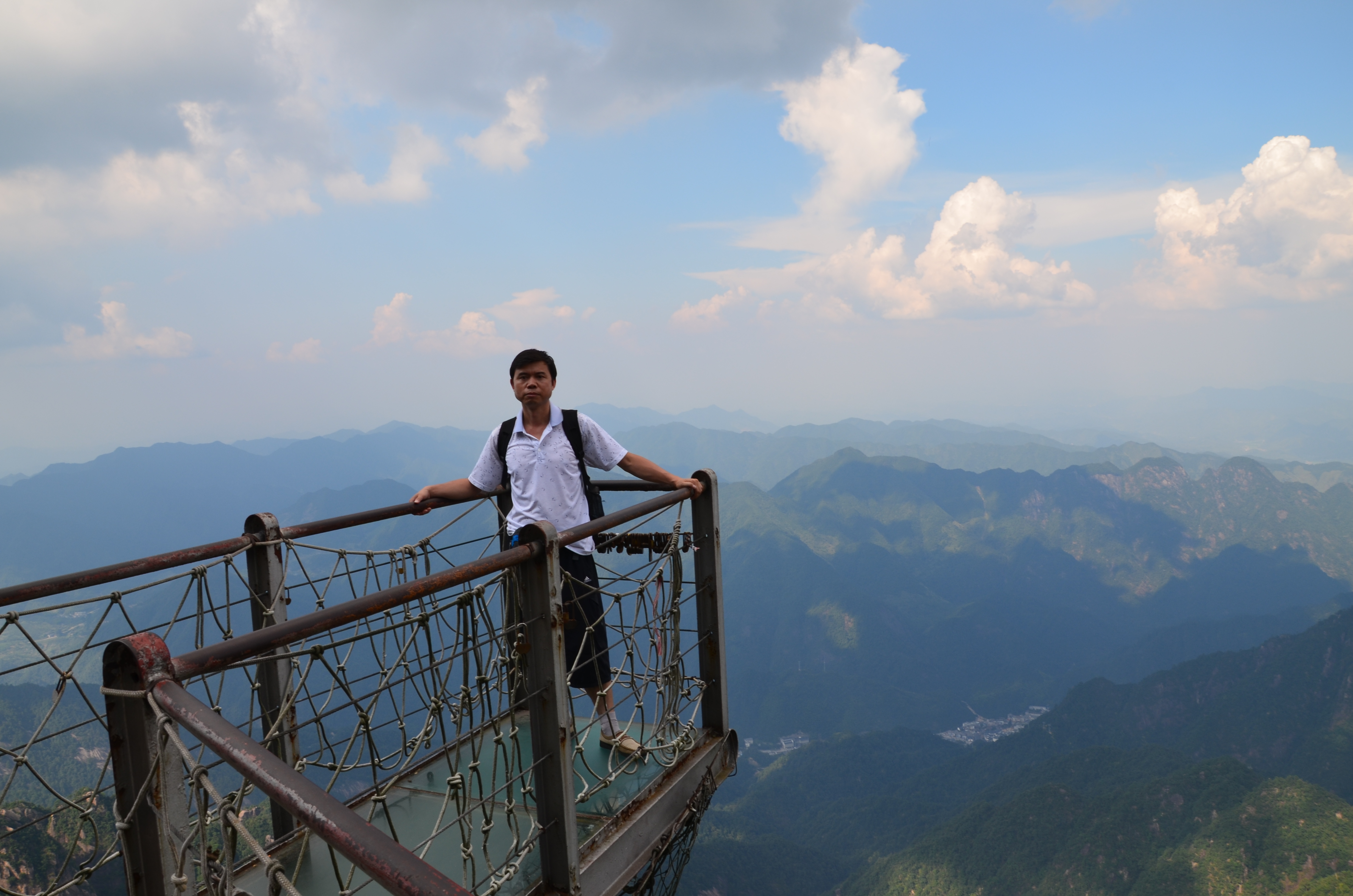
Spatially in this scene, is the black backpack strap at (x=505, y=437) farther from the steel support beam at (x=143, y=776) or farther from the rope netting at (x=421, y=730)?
the steel support beam at (x=143, y=776)

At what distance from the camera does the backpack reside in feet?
14.1

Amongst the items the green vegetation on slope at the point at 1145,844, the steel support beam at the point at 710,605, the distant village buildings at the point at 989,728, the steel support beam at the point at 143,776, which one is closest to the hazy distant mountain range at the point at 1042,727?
the green vegetation on slope at the point at 1145,844

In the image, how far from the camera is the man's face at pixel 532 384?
417cm

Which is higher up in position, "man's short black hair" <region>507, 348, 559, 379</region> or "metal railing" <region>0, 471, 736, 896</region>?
"man's short black hair" <region>507, 348, 559, 379</region>

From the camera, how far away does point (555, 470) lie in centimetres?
418

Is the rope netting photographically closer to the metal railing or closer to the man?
the metal railing

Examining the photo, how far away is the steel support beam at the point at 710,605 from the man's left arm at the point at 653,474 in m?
0.08

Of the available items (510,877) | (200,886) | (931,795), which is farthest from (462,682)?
(931,795)

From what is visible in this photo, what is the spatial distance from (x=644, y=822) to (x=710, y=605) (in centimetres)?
128

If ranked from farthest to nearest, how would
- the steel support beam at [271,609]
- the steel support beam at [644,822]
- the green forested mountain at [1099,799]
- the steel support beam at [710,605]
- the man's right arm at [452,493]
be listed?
the green forested mountain at [1099,799]
the man's right arm at [452,493]
the steel support beam at [710,605]
the steel support beam at [271,609]
the steel support beam at [644,822]

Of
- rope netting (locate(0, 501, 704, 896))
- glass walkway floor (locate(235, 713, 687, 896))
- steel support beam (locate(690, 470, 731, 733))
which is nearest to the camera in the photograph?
rope netting (locate(0, 501, 704, 896))

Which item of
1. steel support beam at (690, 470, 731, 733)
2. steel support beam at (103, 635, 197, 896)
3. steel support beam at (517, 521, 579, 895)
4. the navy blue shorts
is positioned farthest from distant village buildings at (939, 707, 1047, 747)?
steel support beam at (103, 635, 197, 896)

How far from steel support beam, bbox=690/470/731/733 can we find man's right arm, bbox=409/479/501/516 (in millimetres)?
1342

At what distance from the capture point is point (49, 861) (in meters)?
41.4
